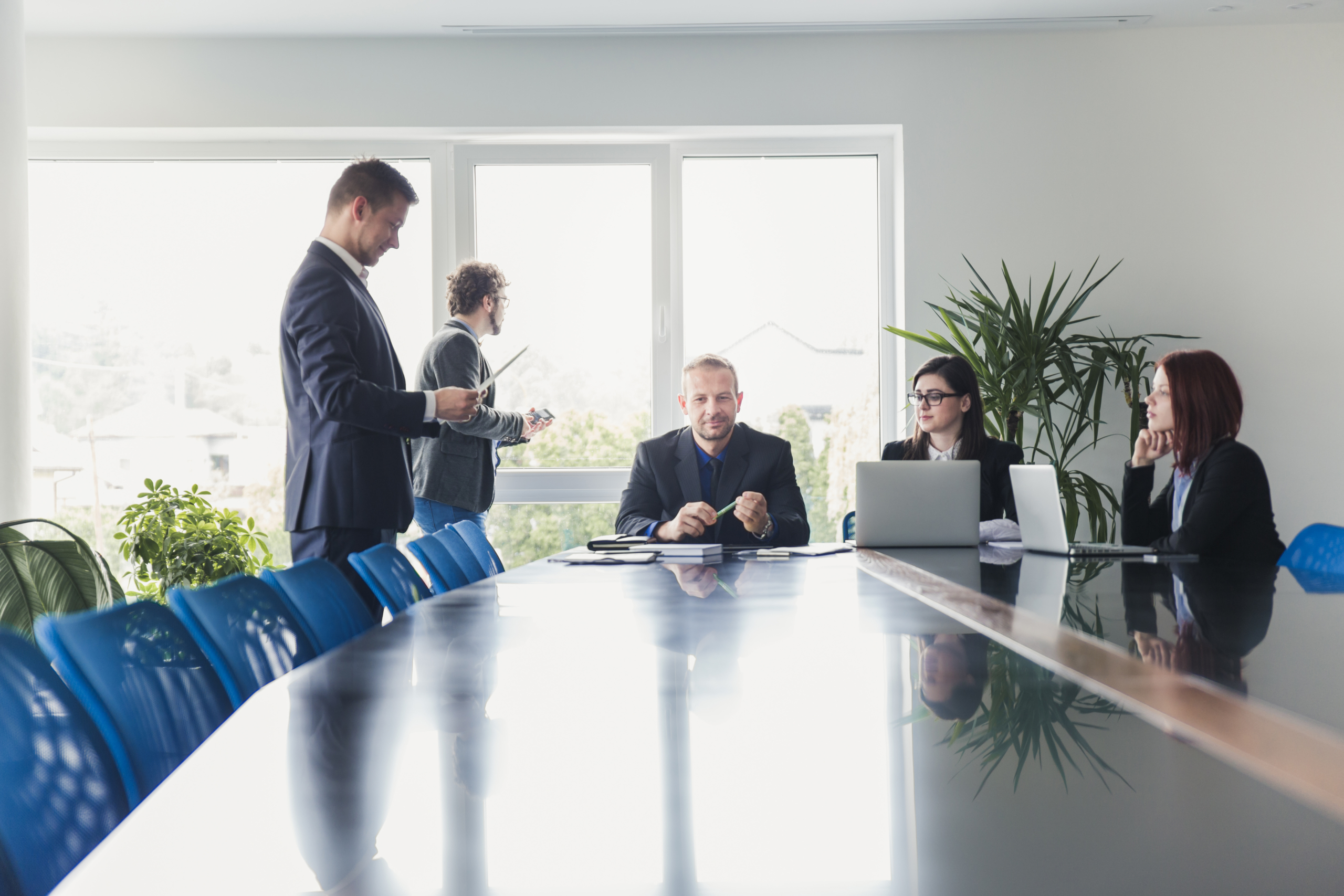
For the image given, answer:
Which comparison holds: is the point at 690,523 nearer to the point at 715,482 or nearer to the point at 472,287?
the point at 715,482

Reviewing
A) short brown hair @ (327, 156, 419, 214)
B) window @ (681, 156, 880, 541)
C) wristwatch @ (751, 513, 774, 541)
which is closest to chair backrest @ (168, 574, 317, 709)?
short brown hair @ (327, 156, 419, 214)

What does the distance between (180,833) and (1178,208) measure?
226 inches

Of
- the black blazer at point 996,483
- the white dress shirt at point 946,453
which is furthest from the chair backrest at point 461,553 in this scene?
the white dress shirt at point 946,453

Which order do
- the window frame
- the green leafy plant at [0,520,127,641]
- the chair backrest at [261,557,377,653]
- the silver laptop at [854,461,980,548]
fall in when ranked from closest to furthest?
the chair backrest at [261,557,377,653] → the green leafy plant at [0,520,127,641] → the silver laptop at [854,461,980,548] → the window frame

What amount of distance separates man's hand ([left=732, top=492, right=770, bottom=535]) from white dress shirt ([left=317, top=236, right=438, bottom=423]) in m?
1.03

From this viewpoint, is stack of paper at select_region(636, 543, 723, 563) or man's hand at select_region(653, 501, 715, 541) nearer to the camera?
stack of paper at select_region(636, 543, 723, 563)

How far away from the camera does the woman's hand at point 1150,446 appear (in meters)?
3.47

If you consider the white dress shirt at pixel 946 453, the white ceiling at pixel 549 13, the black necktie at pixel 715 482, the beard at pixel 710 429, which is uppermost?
the white ceiling at pixel 549 13

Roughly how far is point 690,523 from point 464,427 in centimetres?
124

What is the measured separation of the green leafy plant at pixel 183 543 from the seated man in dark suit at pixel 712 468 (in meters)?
1.74

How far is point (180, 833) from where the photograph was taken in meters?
0.73

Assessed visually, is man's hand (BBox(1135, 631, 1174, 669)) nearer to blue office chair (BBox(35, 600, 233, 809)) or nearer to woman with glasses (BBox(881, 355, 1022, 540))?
blue office chair (BBox(35, 600, 233, 809))

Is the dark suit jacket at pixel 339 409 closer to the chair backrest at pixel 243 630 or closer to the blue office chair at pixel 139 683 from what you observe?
the chair backrest at pixel 243 630

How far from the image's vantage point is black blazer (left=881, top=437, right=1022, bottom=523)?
3793 mm
